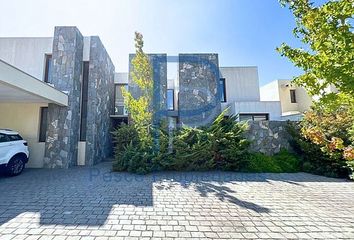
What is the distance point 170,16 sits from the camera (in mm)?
8086

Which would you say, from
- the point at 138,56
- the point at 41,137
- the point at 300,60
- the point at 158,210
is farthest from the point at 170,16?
the point at 41,137

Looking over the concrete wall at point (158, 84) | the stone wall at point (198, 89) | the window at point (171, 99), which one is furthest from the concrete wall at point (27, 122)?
the window at point (171, 99)

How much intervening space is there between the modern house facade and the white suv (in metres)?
1.46

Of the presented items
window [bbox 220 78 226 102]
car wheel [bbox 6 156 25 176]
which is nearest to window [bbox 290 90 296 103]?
window [bbox 220 78 226 102]

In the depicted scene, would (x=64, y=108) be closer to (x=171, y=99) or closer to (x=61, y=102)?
(x=61, y=102)

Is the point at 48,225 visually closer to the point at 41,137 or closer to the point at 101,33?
the point at 41,137

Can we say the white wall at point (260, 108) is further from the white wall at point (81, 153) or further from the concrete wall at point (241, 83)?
the white wall at point (81, 153)

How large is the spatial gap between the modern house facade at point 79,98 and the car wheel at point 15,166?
5.11ft

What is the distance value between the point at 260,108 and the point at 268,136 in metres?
4.24

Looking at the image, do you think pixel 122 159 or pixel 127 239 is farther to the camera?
pixel 122 159

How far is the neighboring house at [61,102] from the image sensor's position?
9766 mm

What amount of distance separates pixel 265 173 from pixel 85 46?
11.2 meters

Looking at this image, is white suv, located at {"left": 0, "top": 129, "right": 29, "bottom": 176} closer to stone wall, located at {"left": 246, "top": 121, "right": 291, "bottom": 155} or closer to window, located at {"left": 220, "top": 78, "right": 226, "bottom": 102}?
stone wall, located at {"left": 246, "top": 121, "right": 291, "bottom": 155}

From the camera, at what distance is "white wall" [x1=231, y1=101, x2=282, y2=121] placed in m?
13.6
